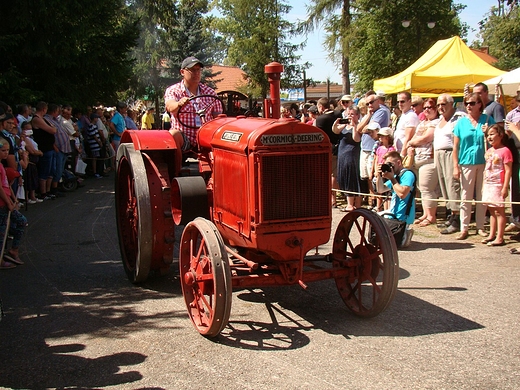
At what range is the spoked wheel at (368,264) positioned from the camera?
456cm

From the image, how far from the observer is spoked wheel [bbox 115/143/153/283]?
17.6ft

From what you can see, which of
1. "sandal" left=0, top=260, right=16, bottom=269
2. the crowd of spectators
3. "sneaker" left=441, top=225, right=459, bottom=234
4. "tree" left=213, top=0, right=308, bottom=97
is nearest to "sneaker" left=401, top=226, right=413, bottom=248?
the crowd of spectators

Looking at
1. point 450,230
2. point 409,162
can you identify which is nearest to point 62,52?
point 409,162

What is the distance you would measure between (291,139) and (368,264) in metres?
1.19

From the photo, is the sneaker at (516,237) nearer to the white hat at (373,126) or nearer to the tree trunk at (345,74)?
the white hat at (373,126)

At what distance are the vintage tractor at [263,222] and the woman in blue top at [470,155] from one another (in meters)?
3.09

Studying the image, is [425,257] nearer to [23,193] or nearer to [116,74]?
[23,193]

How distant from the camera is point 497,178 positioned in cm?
744

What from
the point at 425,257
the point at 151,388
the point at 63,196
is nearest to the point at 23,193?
the point at 63,196

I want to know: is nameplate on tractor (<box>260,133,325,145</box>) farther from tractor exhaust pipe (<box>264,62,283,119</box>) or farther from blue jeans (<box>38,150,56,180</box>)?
blue jeans (<box>38,150,56,180</box>)

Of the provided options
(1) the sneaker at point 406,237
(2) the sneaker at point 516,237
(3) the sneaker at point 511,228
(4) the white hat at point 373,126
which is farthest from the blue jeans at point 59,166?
(2) the sneaker at point 516,237

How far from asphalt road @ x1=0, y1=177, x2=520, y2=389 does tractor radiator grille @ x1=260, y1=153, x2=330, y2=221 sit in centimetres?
90

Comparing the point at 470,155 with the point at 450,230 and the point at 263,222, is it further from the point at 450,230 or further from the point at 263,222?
the point at 263,222

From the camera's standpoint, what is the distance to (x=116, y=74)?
1592 cm
